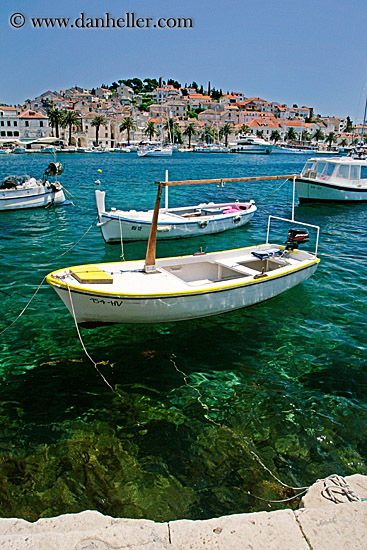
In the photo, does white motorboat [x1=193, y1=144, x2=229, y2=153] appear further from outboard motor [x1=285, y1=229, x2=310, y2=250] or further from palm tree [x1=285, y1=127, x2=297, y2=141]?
outboard motor [x1=285, y1=229, x2=310, y2=250]

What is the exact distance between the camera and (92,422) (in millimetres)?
7145

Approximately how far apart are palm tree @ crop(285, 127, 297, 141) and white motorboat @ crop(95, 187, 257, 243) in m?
171

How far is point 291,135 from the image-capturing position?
179500mm

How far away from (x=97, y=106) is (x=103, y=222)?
16361cm

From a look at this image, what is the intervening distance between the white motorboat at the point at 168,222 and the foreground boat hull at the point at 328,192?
31.6ft

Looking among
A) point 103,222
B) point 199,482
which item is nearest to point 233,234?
point 103,222

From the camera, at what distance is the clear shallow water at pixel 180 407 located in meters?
5.81

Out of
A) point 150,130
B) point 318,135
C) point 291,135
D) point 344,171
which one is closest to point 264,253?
point 344,171

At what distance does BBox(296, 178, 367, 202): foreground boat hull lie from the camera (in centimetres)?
3022

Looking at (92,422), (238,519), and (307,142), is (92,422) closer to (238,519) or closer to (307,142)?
(238,519)

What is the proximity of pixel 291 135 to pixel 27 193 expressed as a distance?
17346 cm

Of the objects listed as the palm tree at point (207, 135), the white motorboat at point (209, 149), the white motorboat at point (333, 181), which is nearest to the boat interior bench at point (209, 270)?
the white motorboat at point (333, 181)

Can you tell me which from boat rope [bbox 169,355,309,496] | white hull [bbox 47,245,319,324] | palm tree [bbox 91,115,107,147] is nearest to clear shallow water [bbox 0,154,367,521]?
boat rope [bbox 169,355,309,496]

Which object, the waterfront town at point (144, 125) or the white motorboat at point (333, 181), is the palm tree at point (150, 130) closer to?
the waterfront town at point (144, 125)
